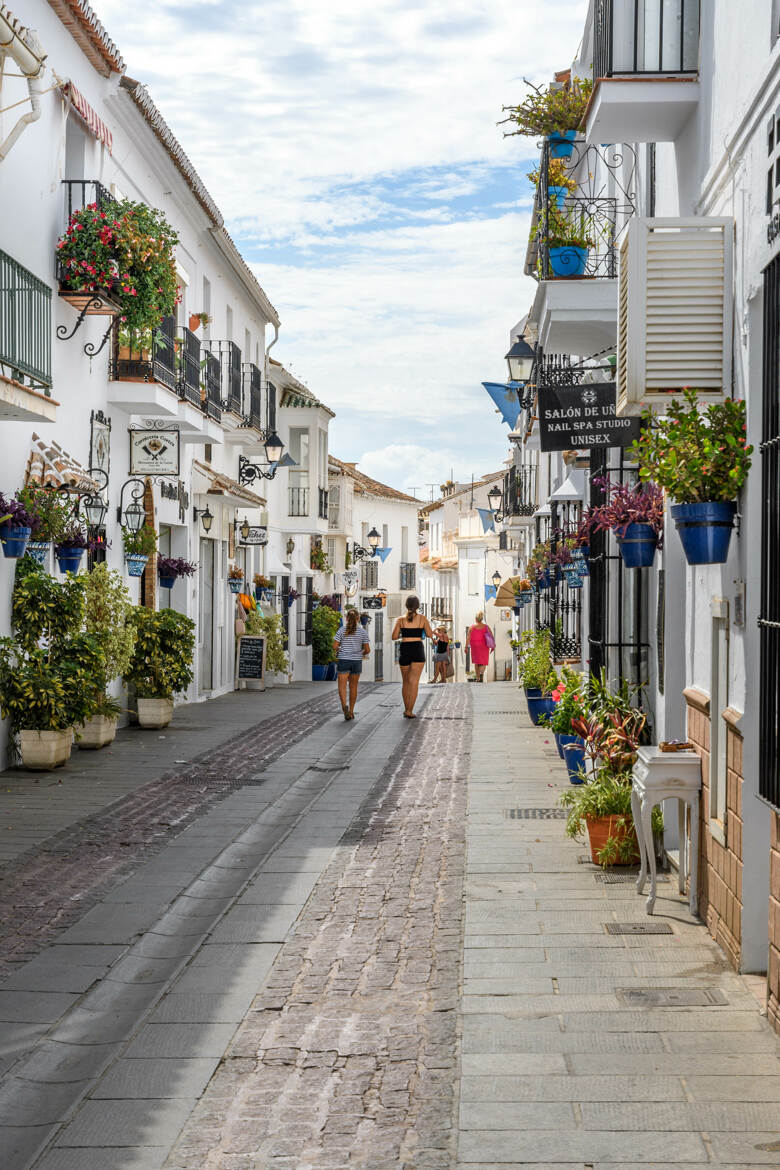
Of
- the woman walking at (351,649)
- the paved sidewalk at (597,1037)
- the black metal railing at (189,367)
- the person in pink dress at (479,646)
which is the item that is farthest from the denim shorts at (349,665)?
the person in pink dress at (479,646)

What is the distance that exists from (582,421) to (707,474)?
12.4 ft

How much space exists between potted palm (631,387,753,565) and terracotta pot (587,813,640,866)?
2.82 meters

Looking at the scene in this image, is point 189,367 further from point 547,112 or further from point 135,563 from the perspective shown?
point 547,112

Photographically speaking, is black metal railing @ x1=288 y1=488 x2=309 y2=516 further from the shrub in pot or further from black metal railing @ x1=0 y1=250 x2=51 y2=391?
black metal railing @ x1=0 y1=250 x2=51 y2=391

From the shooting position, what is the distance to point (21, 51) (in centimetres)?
1127

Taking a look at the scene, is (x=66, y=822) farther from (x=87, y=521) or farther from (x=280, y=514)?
(x=280, y=514)

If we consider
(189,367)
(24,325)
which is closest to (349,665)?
(189,367)

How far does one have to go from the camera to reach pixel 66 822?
10.7 metres

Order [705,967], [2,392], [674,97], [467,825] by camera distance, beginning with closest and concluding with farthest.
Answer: [705,967], [674,97], [467,825], [2,392]

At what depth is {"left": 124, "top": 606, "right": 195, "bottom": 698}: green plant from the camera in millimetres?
17141

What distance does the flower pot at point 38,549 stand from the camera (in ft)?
44.8

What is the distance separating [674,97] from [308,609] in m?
29.8

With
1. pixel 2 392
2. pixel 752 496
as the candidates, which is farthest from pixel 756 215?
pixel 2 392

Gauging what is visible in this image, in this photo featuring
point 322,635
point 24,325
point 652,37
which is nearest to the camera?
point 652,37
